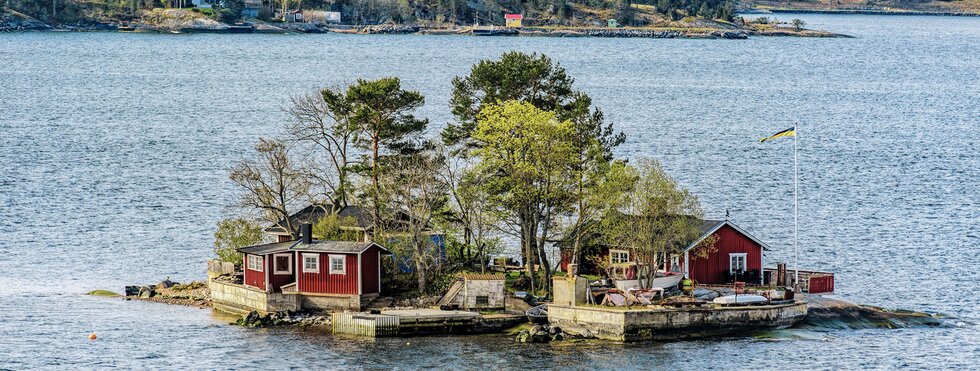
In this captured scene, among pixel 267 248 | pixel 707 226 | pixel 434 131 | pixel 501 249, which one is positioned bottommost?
pixel 501 249

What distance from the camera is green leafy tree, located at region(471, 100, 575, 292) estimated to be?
2667 inches

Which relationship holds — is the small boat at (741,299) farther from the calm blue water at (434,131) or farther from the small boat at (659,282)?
the small boat at (659,282)

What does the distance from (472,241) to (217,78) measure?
12938cm

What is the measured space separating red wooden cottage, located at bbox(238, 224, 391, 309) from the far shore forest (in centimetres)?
209

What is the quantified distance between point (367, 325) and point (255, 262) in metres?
7.40

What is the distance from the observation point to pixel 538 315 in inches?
2559

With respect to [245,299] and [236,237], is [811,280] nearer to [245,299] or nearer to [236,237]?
[245,299]

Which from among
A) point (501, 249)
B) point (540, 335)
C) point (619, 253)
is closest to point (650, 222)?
point (619, 253)

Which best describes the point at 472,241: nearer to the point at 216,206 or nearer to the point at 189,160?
the point at 216,206

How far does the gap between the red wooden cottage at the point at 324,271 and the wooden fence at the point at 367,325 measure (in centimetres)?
208

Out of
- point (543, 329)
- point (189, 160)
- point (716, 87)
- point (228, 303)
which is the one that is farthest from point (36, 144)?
point (716, 87)

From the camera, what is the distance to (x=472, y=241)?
242ft

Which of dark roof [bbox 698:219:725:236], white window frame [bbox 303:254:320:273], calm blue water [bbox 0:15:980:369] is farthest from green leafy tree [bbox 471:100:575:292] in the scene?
calm blue water [bbox 0:15:980:369]

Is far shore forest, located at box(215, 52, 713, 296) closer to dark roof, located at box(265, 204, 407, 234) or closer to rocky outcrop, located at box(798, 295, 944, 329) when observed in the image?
dark roof, located at box(265, 204, 407, 234)
